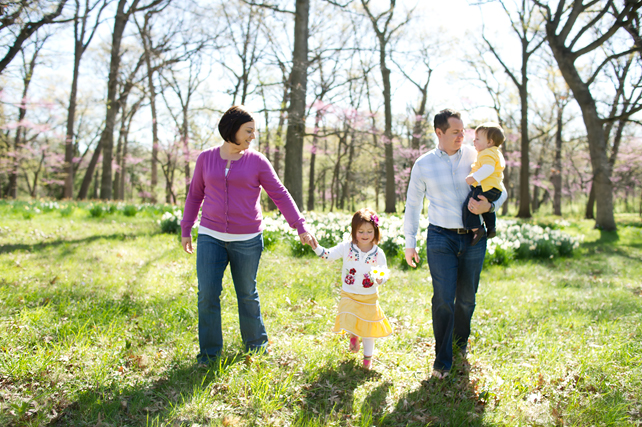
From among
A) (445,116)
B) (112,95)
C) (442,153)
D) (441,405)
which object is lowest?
(441,405)

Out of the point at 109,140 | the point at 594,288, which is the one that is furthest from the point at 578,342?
the point at 109,140

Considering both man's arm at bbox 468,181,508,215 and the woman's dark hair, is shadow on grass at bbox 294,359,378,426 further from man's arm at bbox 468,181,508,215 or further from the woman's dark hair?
the woman's dark hair

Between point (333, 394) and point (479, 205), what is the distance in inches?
65.6

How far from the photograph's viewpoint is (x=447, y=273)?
2.78m

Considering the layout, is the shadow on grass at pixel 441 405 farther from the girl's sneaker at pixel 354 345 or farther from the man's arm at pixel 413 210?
the man's arm at pixel 413 210

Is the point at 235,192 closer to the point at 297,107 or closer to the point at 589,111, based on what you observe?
the point at 297,107

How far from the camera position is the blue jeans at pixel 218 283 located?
108 inches

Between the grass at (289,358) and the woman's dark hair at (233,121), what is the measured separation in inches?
65.7

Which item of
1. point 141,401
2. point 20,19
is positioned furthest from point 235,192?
point 20,19

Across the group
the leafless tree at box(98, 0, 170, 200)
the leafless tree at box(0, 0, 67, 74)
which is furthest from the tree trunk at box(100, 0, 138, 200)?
the leafless tree at box(0, 0, 67, 74)

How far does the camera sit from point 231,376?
8.71 feet

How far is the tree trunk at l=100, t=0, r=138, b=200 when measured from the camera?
38.7 feet

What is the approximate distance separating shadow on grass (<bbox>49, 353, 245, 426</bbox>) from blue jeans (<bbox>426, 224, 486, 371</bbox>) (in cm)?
155

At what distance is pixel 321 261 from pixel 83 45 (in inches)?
667
